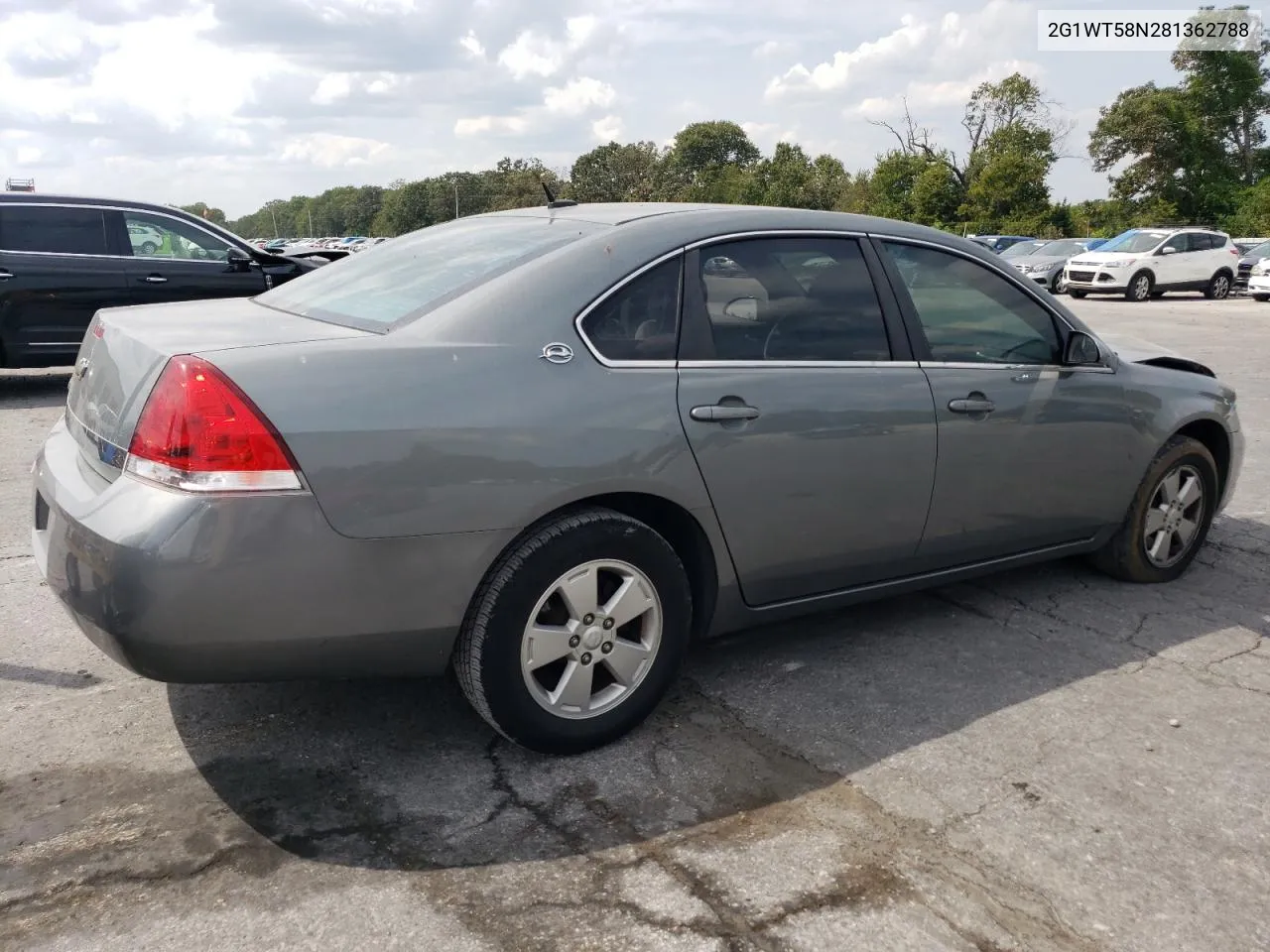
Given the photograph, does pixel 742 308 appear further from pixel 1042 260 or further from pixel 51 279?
pixel 1042 260

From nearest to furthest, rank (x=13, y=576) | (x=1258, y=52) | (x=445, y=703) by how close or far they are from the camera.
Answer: (x=445, y=703) < (x=13, y=576) < (x=1258, y=52)

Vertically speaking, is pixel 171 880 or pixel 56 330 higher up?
pixel 56 330

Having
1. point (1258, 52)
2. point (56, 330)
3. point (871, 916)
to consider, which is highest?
point (1258, 52)

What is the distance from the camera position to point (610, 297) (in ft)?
10.5

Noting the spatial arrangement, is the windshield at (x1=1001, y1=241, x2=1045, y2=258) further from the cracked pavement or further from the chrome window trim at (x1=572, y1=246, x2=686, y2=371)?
the chrome window trim at (x1=572, y1=246, x2=686, y2=371)

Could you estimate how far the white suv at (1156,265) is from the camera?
82.0 ft

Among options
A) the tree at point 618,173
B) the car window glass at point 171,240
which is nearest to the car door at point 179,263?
the car window glass at point 171,240

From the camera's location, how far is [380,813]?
9.34 ft

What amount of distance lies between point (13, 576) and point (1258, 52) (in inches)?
2479

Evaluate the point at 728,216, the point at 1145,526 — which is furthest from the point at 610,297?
the point at 1145,526

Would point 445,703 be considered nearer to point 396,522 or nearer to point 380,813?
point 380,813

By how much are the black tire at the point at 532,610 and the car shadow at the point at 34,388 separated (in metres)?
7.40

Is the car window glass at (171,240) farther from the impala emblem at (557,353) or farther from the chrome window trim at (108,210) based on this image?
the impala emblem at (557,353)

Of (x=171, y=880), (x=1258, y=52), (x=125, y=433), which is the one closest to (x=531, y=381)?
(x=125, y=433)
